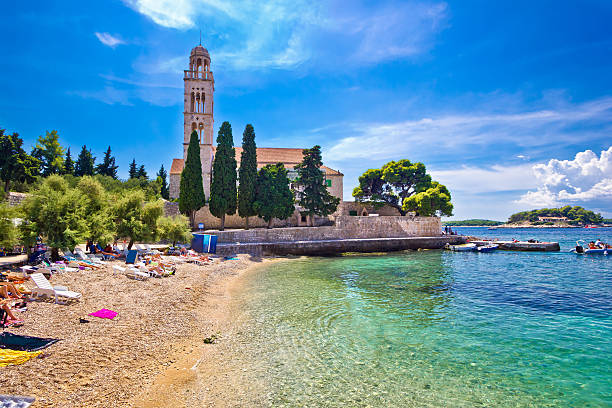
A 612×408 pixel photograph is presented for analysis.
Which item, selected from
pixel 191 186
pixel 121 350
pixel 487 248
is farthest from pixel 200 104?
pixel 487 248

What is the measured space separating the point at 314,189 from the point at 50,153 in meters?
32.2

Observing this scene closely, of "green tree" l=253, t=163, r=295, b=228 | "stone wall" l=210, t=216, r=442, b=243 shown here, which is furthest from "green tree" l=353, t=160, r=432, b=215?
"green tree" l=253, t=163, r=295, b=228

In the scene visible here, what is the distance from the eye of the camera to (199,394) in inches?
190

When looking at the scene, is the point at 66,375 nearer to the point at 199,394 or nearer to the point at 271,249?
the point at 199,394

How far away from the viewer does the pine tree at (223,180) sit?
2700 centimetres

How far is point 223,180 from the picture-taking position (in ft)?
89.2

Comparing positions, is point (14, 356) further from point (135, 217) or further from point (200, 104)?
point (200, 104)

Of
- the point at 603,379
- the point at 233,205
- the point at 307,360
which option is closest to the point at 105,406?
the point at 307,360

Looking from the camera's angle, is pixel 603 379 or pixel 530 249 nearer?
pixel 603 379

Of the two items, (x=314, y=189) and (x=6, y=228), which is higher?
(x=314, y=189)

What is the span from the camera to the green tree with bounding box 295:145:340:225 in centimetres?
3123

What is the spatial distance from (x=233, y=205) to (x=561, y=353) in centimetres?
2435

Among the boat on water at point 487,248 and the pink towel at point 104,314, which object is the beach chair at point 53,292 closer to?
the pink towel at point 104,314

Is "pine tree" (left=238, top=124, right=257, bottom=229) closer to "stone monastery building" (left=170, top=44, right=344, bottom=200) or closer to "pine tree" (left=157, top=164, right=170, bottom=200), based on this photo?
"stone monastery building" (left=170, top=44, right=344, bottom=200)
